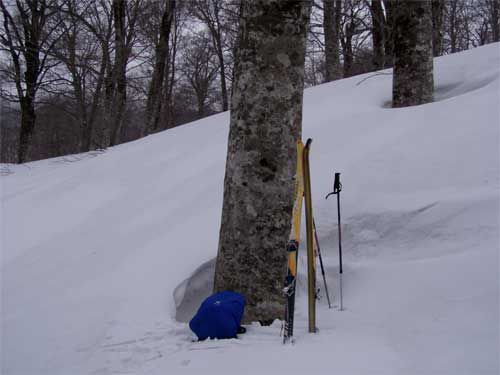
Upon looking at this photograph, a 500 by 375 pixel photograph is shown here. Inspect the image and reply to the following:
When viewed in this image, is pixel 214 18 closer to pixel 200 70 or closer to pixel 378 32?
pixel 200 70

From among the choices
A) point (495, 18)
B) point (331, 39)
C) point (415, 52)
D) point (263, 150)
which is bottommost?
point (263, 150)

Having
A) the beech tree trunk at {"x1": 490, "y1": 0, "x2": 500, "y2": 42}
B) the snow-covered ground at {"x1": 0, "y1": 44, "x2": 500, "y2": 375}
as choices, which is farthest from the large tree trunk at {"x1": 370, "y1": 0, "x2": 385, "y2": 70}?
the beech tree trunk at {"x1": 490, "y1": 0, "x2": 500, "y2": 42}

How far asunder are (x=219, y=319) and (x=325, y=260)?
4.32 ft

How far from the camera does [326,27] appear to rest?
12531mm

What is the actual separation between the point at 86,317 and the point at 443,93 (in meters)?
5.94

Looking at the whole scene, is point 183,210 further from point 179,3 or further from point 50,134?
point 50,134

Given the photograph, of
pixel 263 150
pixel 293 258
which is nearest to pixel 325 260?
pixel 293 258

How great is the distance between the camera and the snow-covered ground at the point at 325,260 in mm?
2693

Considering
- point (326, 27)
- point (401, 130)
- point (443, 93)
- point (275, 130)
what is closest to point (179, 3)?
point (326, 27)

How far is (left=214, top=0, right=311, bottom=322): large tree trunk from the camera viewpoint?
10.7ft

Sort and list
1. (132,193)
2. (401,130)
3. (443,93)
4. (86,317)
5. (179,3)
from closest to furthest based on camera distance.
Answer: (86,317) < (401,130) < (132,193) < (443,93) < (179,3)

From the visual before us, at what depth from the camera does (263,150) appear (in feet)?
10.8

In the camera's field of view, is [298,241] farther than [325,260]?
No

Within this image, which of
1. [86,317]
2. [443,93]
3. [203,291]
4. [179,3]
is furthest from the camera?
[179,3]
